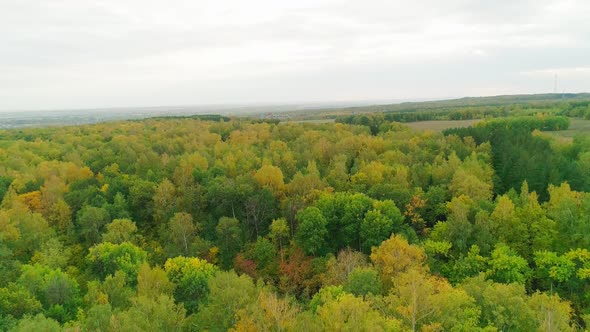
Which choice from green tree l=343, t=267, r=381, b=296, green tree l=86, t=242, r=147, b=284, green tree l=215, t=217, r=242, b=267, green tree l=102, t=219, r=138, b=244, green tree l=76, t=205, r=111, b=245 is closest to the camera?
green tree l=343, t=267, r=381, b=296

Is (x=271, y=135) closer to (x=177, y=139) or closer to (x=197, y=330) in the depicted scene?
(x=177, y=139)

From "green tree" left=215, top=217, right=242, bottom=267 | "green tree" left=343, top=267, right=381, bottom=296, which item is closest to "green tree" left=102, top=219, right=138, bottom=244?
"green tree" left=215, top=217, right=242, bottom=267

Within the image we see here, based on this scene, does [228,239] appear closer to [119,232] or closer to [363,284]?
[119,232]

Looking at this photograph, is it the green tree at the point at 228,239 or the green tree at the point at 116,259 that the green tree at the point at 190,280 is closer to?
the green tree at the point at 116,259

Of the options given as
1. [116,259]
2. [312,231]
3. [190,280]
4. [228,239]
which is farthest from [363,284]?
[116,259]

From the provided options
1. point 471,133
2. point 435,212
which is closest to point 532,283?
point 435,212

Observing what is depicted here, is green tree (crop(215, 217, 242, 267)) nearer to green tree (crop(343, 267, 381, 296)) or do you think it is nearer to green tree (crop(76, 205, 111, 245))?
green tree (crop(76, 205, 111, 245))

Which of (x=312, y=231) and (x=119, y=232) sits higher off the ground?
(x=312, y=231)

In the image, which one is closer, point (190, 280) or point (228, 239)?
point (190, 280)
